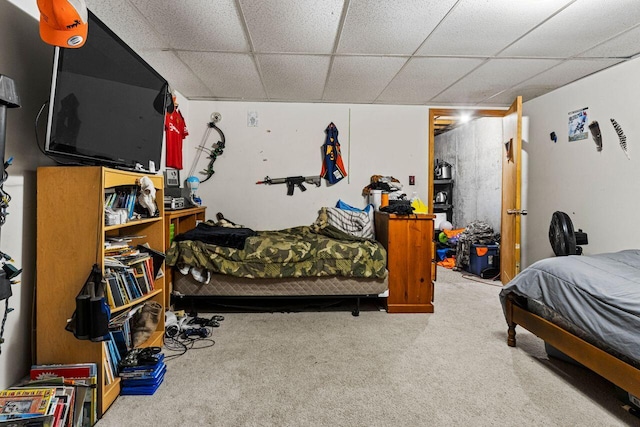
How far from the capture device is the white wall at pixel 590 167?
109 inches

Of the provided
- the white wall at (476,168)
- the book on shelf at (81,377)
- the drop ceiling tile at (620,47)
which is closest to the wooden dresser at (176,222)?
the book on shelf at (81,377)

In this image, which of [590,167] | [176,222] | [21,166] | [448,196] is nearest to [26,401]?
[21,166]

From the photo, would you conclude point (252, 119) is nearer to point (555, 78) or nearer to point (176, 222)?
point (176, 222)

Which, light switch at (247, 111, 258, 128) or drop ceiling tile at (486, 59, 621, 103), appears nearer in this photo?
drop ceiling tile at (486, 59, 621, 103)

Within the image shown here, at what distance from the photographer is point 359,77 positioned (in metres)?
3.14

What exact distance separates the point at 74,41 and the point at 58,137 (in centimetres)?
45

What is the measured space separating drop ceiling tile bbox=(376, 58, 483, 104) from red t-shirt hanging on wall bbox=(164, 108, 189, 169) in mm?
2325

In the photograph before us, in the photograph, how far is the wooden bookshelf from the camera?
1.52 metres

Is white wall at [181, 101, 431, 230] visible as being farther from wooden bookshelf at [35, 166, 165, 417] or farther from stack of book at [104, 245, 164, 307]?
wooden bookshelf at [35, 166, 165, 417]

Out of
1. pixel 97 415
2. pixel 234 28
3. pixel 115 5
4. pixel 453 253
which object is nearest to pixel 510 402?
pixel 97 415

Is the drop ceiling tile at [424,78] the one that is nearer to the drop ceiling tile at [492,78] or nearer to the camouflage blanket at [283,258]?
the drop ceiling tile at [492,78]

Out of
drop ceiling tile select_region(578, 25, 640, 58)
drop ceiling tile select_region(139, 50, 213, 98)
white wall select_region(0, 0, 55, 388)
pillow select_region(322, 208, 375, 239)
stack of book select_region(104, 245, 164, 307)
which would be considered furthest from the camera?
pillow select_region(322, 208, 375, 239)

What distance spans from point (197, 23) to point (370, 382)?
255 cm

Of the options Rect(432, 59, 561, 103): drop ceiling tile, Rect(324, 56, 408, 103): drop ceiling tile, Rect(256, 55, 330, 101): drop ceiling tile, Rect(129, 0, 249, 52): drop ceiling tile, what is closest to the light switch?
Rect(256, 55, 330, 101): drop ceiling tile
